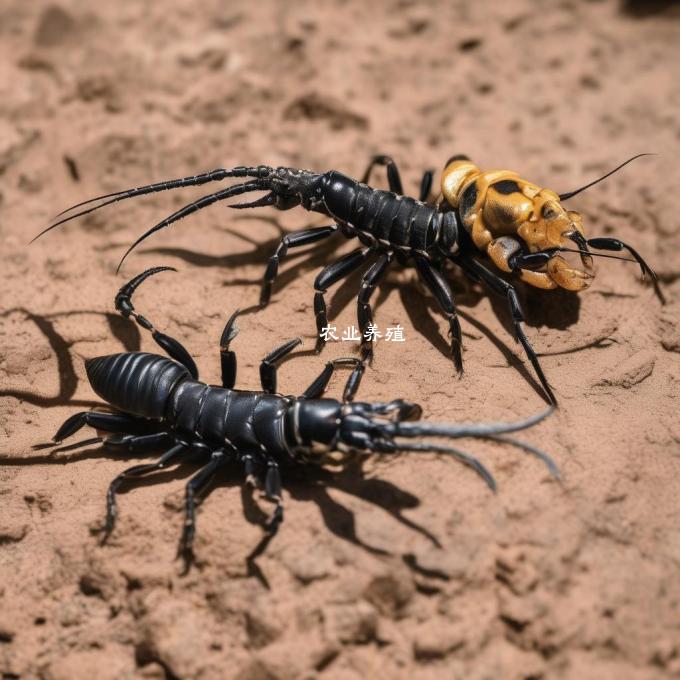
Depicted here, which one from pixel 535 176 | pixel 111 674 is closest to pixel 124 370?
pixel 111 674

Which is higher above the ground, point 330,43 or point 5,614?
point 330,43

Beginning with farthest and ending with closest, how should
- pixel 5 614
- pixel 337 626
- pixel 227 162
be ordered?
pixel 227 162 < pixel 5 614 < pixel 337 626

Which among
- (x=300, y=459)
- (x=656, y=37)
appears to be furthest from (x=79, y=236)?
(x=656, y=37)

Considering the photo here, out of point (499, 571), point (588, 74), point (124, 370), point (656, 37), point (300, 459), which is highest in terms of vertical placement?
point (656, 37)

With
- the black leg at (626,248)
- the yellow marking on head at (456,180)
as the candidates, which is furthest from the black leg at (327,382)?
the black leg at (626,248)

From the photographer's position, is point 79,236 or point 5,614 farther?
point 79,236

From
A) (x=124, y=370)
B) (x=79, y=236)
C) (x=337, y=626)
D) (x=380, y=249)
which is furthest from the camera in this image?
(x=79, y=236)

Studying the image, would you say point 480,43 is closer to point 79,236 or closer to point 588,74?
point 588,74
